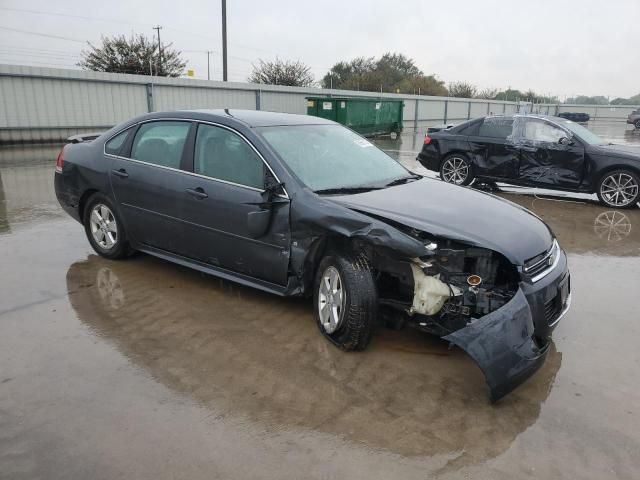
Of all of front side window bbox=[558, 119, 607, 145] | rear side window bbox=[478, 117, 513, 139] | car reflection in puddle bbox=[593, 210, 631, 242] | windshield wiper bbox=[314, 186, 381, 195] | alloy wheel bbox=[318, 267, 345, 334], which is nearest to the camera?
alloy wheel bbox=[318, 267, 345, 334]

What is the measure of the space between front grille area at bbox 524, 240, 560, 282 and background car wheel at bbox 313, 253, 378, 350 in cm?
98

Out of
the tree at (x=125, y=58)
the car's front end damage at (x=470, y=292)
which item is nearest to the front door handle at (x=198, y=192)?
the car's front end damage at (x=470, y=292)

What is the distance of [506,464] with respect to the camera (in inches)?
104

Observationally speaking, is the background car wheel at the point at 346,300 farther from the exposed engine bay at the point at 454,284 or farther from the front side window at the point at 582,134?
the front side window at the point at 582,134

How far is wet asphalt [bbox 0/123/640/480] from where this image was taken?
8.67 feet

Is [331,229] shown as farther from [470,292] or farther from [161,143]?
[161,143]

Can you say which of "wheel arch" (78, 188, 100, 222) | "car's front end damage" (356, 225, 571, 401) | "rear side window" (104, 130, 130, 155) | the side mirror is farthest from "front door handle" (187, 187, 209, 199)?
"car's front end damage" (356, 225, 571, 401)

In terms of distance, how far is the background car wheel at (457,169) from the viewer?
10156 mm

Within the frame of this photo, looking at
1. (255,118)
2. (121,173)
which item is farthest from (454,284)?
(121,173)

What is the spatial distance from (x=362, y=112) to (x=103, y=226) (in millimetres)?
18889

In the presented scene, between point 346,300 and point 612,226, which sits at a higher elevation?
point 346,300

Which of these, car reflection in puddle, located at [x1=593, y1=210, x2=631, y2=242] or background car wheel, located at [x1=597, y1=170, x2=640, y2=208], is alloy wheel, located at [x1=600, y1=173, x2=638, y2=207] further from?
car reflection in puddle, located at [x1=593, y1=210, x2=631, y2=242]

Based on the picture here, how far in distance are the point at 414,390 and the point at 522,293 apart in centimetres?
88

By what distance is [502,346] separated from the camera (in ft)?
9.91
